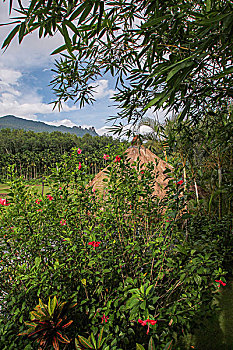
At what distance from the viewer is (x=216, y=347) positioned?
1.65m

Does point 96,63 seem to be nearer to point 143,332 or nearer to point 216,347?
point 143,332

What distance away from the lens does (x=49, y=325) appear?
1.17 meters

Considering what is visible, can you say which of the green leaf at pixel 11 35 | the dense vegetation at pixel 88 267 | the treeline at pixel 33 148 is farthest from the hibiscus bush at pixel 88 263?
the treeline at pixel 33 148

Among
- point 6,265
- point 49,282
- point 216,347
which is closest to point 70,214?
point 49,282

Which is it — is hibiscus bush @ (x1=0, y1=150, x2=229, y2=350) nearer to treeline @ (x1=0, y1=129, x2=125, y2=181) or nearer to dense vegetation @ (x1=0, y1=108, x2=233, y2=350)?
dense vegetation @ (x1=0, y1=108, x2=233, y2=350)

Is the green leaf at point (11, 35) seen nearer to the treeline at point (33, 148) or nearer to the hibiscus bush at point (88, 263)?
the hibiscus bush at point (88, 263)

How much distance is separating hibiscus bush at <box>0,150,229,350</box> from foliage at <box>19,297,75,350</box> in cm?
7

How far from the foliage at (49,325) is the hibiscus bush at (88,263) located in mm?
66

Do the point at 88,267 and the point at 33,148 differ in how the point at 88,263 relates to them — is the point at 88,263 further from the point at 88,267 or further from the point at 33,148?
the point at 33,148

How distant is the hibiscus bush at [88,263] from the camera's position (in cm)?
121

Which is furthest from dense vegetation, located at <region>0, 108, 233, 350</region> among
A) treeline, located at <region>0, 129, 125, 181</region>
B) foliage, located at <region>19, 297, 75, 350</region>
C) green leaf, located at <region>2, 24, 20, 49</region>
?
treeline, located at <region>0, 129, 125, 181</region>

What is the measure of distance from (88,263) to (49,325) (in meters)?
0.41

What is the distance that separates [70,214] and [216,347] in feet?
5.37

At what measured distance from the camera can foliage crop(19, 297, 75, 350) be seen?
44.1 inches
